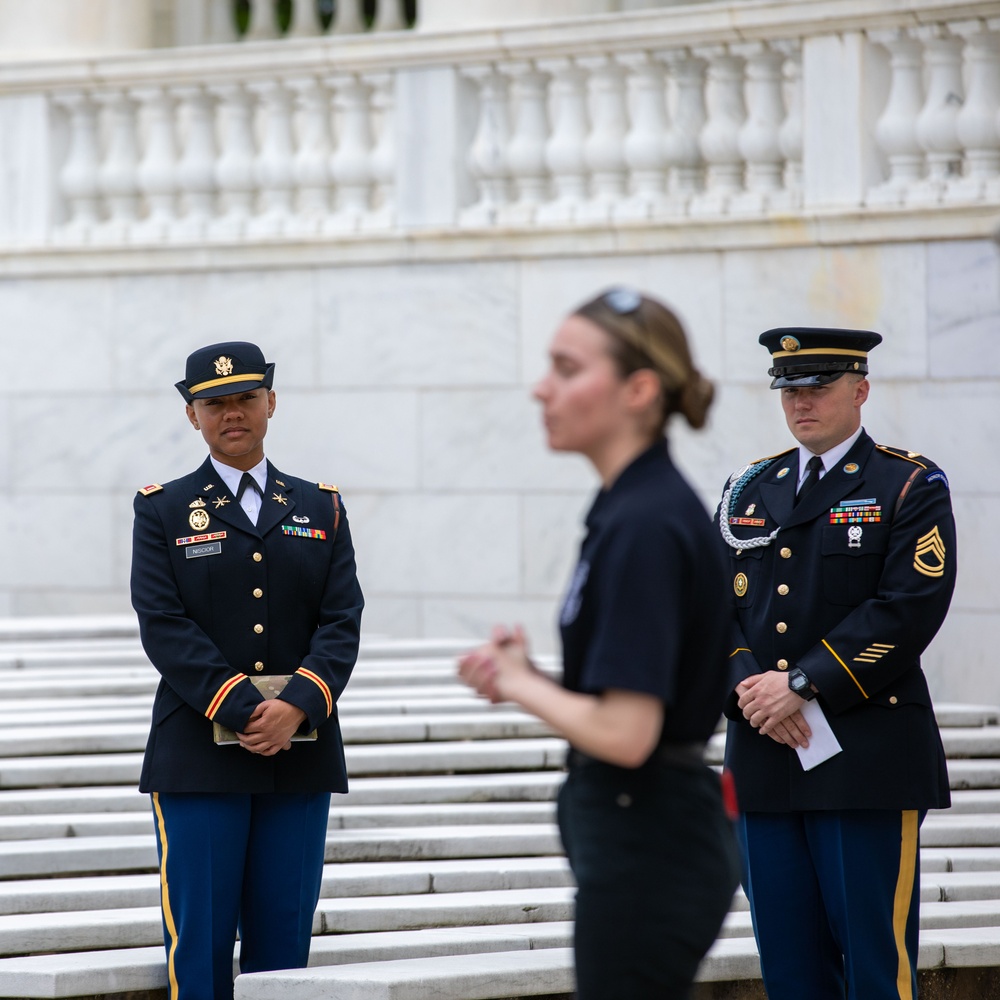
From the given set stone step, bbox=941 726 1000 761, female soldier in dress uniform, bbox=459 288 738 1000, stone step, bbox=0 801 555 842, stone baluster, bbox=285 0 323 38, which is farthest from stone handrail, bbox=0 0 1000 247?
female soldier in dress uniform, bbox=459 288 738 1000

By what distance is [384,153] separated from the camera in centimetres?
977

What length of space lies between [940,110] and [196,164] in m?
4.23

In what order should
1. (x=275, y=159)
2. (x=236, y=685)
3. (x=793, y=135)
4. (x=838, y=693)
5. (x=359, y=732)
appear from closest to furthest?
(x=838, y=693), (x=236, y=685), (x=359, y=732), (x=793, y=135), (x=275, y=159)

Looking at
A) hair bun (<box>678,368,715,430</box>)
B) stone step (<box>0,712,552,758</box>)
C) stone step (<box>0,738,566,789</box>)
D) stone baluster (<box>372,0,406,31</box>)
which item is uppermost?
stone baluster (<box>372,0,406,31</box>)

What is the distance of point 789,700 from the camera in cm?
446

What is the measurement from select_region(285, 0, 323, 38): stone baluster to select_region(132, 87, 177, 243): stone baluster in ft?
7.28

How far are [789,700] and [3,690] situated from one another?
4364 millimetres

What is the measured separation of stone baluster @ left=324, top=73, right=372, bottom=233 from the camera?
9.77m

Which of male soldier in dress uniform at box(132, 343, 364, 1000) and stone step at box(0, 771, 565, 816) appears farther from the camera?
stone step at box(0, 771, 565, 816)

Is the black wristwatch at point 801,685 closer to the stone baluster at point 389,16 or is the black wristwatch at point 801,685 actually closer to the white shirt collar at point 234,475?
the white shirt collar at point 234,475

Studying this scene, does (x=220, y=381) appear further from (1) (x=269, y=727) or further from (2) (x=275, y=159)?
(2) (x=275, y=159)

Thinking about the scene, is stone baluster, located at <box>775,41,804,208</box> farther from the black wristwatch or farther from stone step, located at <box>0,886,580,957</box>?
the black wristwatch

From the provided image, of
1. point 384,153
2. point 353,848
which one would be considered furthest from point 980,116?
point 353,848

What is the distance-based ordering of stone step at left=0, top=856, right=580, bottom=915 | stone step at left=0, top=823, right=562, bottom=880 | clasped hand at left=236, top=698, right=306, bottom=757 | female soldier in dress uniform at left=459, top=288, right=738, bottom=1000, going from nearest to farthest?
female soldier in dress uniform at left=459, top=288, right=738, bottom=1000
clasped hand at left=236, top=698, right=306, bottom=757
stone step at left=0, top=856, right=580, bottom=915
stone step at left=0, top=823, right=562, bottom=880
